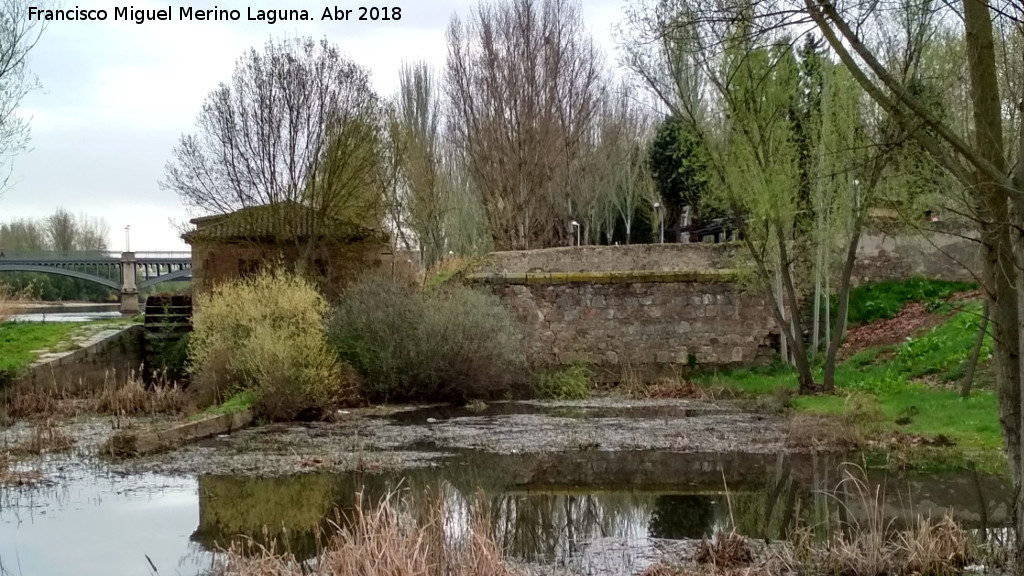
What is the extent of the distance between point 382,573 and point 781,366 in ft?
55.9

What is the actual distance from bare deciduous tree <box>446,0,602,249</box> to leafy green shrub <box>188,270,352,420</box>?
12724 millimetres

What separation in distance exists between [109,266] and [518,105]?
111 feet

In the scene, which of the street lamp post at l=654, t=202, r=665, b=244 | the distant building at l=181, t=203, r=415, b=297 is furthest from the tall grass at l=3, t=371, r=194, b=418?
the street lamp post at l=654, t=202, r=665, b=244

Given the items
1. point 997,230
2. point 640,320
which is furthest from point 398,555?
point 640,320

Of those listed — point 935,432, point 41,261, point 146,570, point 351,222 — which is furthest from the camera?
point 41,261

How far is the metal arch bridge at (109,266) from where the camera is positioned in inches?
1927

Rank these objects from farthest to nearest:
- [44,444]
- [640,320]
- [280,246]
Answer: [280,246] → [640,320] → [44,444]

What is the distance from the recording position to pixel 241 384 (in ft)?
53.2

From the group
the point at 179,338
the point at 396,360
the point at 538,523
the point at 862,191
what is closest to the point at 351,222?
the point at 179,338

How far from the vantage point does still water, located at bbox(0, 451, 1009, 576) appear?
724cm

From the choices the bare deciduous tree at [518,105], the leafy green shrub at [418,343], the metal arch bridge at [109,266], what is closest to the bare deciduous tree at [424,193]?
the bare deciduous tree at [518,105]

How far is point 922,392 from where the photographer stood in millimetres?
14984

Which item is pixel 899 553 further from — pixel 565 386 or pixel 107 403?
pixel 107 403

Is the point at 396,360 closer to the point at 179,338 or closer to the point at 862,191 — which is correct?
the point at 179,338
